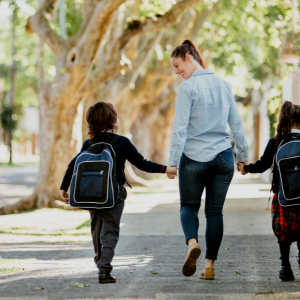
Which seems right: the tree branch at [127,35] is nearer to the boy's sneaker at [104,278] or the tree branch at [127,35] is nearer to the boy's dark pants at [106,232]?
the boy's dark pants at [106,232]

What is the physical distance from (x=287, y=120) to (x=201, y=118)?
74 cm

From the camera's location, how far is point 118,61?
12.5 meters

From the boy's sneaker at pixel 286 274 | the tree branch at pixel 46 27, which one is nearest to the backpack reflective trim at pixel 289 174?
the boy's sneaker at pixel 286 274

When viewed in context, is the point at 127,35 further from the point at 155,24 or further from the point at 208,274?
the point at 208,274

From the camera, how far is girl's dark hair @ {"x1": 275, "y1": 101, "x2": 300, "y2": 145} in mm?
4926

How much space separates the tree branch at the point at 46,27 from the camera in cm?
1200

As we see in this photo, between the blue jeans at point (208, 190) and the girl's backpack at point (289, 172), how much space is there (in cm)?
→ 42

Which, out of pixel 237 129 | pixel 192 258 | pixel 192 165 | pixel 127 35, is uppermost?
pixel 127 35

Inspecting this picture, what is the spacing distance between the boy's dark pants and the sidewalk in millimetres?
206

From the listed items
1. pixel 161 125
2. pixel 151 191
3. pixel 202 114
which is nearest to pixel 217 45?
pixel 161 125

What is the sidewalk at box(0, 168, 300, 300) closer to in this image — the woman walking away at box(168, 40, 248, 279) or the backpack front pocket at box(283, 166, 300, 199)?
the woman walking away at box(168, 40, 248, 279)

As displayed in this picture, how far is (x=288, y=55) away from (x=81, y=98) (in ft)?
15.2

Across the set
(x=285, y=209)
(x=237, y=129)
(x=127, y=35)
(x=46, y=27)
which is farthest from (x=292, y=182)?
(x=46, y=27)

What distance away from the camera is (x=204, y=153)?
4.78 m
